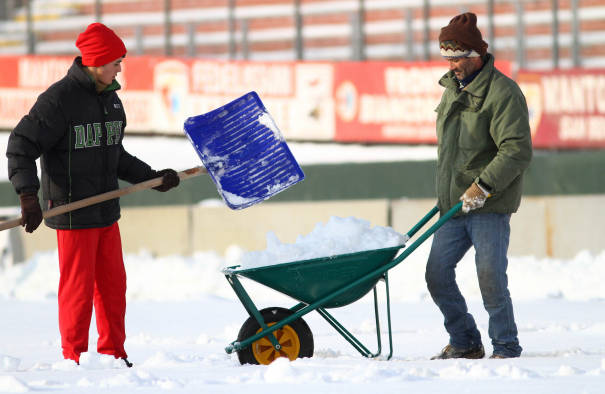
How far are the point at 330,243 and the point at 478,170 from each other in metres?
0.81

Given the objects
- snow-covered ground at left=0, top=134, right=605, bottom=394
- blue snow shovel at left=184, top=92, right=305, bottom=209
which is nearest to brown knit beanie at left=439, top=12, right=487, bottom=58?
blue snow shovel at left=184, top=92, right=305, bottom=209

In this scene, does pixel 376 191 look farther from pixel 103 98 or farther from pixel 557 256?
pixel 103 98

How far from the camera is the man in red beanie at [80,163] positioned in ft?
15.4

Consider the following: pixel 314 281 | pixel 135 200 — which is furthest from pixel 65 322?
pixel 135 200

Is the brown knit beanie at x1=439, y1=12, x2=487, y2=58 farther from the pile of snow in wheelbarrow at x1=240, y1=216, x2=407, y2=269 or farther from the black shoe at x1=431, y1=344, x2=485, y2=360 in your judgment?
the black shoe at x1=431, y1=344, x2=485, y2=360

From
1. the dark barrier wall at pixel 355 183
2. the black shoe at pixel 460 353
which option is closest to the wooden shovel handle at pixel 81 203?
the black shoe at pixel 460 353

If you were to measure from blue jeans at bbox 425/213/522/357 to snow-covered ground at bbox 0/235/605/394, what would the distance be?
0.22 metres

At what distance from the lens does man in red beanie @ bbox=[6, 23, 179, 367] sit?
15.4ft

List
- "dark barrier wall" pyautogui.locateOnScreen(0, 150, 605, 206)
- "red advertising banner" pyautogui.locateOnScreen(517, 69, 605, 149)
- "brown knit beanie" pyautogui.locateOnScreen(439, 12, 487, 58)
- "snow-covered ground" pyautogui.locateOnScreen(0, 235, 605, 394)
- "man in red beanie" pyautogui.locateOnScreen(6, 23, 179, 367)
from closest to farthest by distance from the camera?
"snow-covered ground" pyautogui.locateOnScreen(0, 235, 605, 394) → "man in red beanie" pyautogui.locateOnScreen(6, 23, 179, 367) → "brown knit beanie" pyautogui.locateOnScreen(439, 12, 487, 58) → "dark barrier wall" pyautogui.locateOnScreen(0, 150, 605, 206) → "red advertising banner" pyautogui.locateOnScreen(517, 69, 605, 149)

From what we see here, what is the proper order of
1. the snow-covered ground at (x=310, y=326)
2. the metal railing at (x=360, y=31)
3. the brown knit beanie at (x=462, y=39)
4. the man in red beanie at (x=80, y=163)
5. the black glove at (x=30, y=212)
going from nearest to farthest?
1. the snow-covered ground at (x=310, y=326)
2. the black glove at (x=30, y=212)
3. the man in red beanie at (x=80, y=163)
4. the brown knit beanie at (x=462, y=39)
5. the metal railing at (x=360, y=31)

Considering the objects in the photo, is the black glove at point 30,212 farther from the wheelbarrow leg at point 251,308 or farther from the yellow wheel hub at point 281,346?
the yellow wheel hub at point 281,346

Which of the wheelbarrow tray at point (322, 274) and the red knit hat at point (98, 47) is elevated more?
the red knit hat at point (98, 47)

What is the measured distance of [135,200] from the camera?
10.6m

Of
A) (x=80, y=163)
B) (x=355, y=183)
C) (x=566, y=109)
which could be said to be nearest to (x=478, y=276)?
(x=80, y=163)
